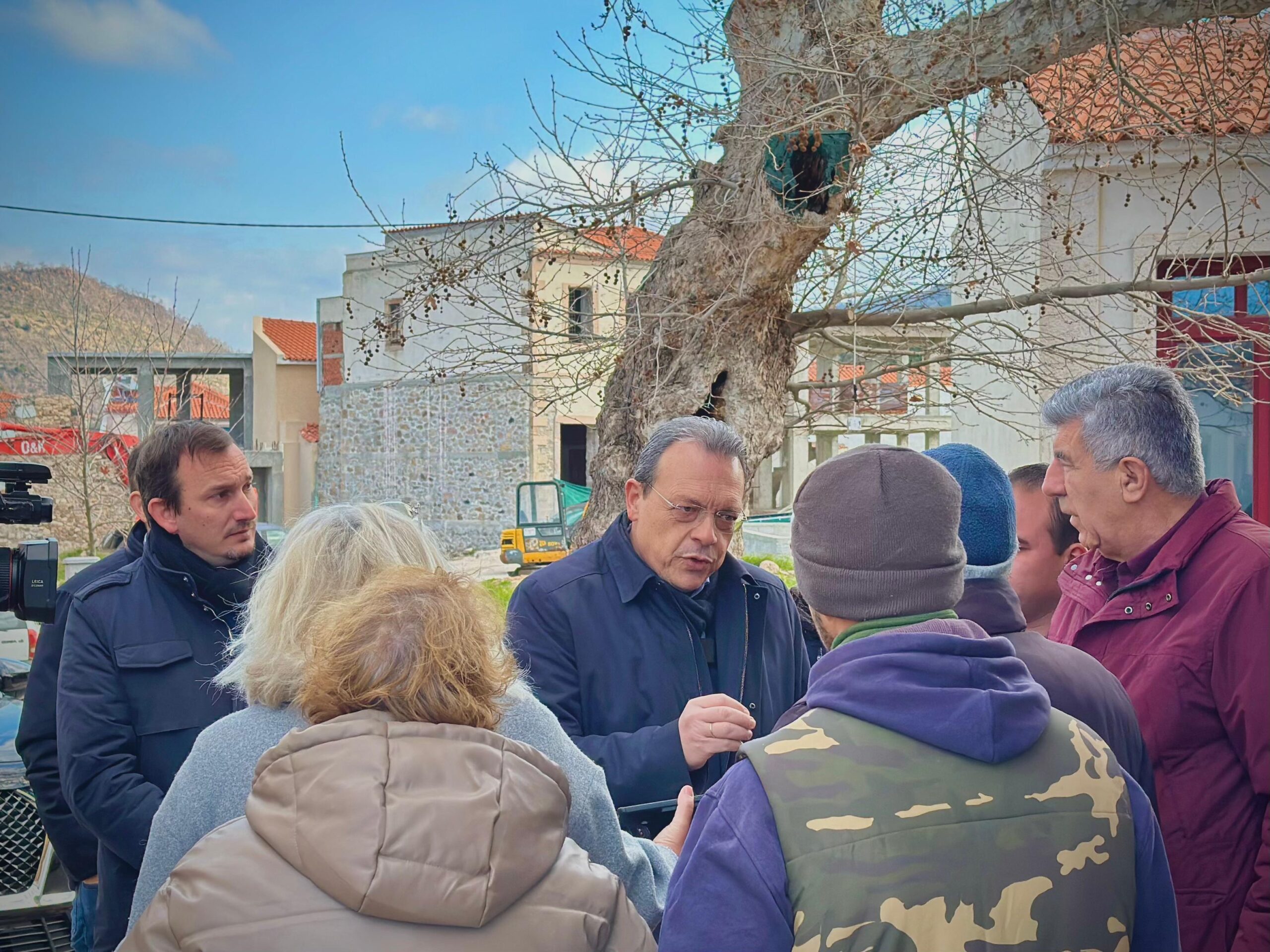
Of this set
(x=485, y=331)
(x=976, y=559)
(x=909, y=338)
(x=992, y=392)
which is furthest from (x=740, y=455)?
(x=992, y=392)

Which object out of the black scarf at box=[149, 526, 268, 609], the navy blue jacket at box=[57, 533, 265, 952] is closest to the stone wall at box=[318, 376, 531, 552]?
the black scarf at box=[149, 526, 268, 609]

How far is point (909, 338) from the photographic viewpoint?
697 centimetres

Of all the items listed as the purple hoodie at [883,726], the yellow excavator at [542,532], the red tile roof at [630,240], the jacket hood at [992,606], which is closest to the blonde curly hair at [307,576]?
the purple hoodie at [883,726]

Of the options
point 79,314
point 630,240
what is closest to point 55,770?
point 630,240

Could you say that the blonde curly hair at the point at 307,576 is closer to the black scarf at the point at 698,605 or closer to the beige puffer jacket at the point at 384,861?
the beige puffer jacket at the point at 384,861

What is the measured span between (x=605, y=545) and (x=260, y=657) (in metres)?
1.30

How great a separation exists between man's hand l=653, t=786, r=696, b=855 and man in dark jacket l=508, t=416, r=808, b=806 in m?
0.30

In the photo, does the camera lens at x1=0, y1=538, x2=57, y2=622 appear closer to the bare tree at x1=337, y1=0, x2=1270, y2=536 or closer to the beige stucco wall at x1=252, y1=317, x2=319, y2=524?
the bare tree at x1=337, y1=0, x2=1270, y2=536

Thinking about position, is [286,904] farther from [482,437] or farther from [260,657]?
[482,437]

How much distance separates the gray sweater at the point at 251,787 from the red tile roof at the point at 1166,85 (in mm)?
4643

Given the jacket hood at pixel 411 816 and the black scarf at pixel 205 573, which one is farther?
the black scarf at pixel 205 573

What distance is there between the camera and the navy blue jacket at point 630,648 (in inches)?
109

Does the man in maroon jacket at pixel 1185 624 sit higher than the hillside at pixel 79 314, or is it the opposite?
the hillside at pixel 79 314

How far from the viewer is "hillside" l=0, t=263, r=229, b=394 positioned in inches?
511
